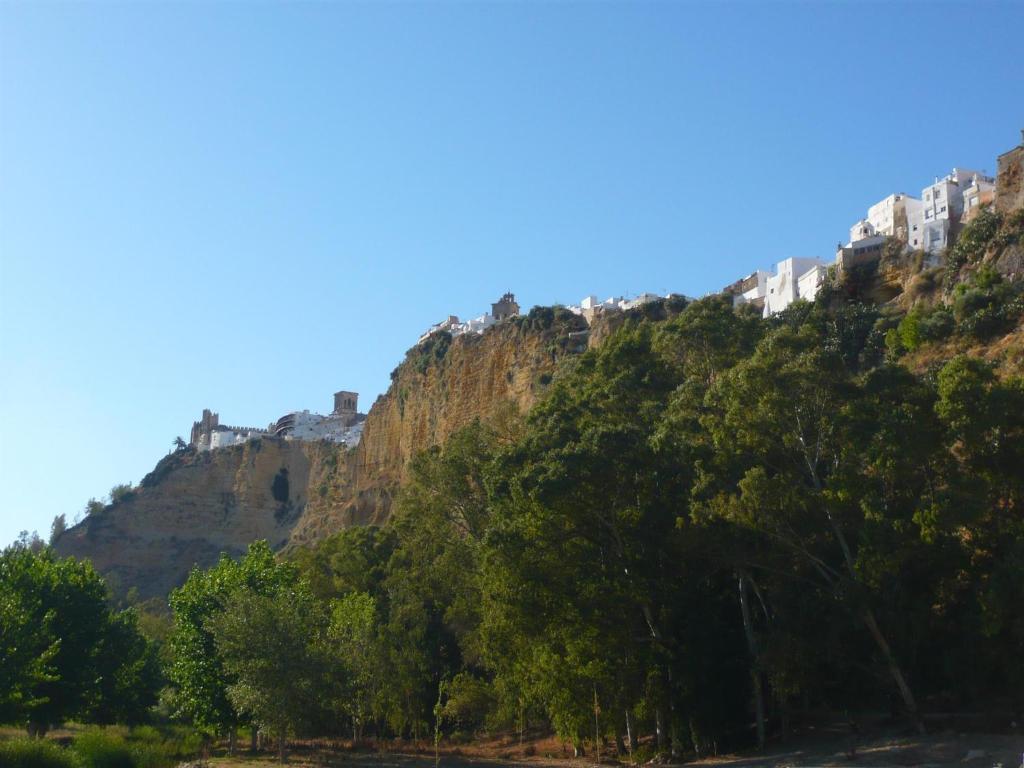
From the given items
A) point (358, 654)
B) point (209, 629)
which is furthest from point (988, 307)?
point (209, 629)

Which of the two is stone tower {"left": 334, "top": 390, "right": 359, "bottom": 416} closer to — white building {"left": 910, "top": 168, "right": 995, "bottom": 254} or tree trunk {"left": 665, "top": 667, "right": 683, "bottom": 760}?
white building {"left": 910, "top": 168, "right": 995, "bottom": 254}

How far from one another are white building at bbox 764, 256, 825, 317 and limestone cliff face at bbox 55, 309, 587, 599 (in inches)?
483

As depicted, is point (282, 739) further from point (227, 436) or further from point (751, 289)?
point (227, 436)

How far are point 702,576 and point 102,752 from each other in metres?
18.8

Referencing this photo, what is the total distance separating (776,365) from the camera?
24000mm

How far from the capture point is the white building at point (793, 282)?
186 feet

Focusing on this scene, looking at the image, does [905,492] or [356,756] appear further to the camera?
[356,756]

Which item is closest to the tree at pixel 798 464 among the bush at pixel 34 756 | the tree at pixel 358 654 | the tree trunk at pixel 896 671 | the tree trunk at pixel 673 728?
the tree trunk at pixel 896 671

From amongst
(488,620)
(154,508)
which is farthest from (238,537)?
(488,620)

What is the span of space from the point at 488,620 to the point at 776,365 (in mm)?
11608

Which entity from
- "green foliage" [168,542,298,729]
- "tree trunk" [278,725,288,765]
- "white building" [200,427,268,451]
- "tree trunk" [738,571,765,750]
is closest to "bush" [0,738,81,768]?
"green foliage" [168,542,298,729]

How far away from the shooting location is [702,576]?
26.9m

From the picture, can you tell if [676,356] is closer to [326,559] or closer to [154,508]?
[326,559]

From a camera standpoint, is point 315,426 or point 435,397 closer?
point 435,397
